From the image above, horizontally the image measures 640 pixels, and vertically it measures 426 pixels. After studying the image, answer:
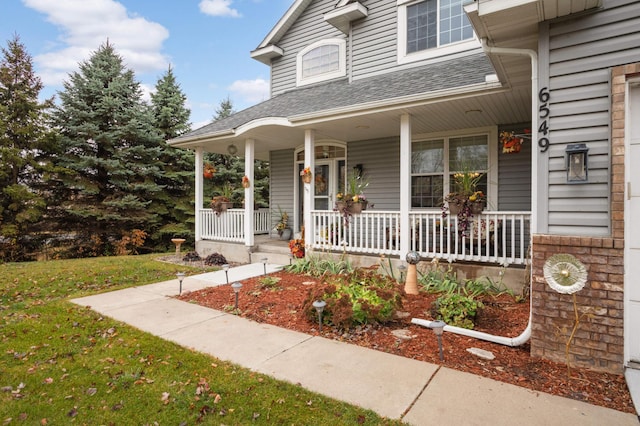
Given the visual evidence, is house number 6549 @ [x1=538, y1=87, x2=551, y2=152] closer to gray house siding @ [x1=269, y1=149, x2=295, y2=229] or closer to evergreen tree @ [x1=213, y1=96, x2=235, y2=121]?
gray house siding @ [x1=269, y1=149, x2=295, y2=229]

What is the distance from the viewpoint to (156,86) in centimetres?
1438

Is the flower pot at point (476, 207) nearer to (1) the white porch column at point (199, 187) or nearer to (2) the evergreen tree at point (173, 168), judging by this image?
(1) the white porch column at point (199, 187)

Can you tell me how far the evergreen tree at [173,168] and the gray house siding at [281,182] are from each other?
4655 mm

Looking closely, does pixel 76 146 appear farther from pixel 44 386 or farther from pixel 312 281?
pixel 44 386

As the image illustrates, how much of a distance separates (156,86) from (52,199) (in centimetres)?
587

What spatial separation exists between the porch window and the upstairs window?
1977 millimetres

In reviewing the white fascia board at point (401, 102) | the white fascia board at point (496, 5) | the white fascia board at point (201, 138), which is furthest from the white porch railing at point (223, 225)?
the white fascia board at point (496, 5)

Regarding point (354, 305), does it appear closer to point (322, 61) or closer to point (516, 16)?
point (516, 16)

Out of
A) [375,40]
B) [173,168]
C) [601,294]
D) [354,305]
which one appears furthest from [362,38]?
[173,168]

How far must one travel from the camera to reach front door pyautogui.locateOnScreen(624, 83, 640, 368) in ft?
9.20

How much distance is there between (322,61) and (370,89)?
9.91 ft

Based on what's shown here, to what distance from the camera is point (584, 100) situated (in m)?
2.97

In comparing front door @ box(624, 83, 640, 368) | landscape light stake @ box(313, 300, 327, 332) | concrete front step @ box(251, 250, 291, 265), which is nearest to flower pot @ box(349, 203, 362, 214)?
concrete front step @ box(251, 250, 291, 265)

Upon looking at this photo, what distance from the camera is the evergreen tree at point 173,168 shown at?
13.5 metres
